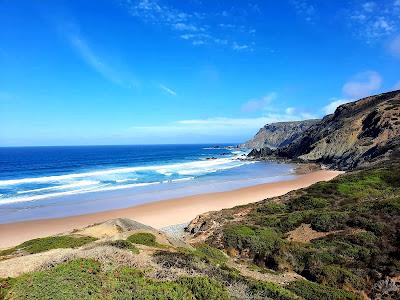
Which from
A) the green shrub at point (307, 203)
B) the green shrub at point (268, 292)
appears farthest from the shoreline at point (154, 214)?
the green shrub at point (268, 292)

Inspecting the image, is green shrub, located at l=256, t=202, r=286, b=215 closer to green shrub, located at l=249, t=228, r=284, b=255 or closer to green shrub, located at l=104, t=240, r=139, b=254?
green shrub, located at l=249, t=228, r=284, b=255

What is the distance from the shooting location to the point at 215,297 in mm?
9289

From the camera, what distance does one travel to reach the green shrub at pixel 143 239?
14.9 m

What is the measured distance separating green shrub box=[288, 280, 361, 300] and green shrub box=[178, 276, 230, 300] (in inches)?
114

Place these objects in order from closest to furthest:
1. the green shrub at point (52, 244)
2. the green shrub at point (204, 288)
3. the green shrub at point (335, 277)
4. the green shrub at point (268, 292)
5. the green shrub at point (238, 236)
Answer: the green shrub at point (204, 288)
the green shrub at point (268, 292)
the green shrub at point (335, 277)
the green shrub at point (52, 244)
the green shrub at point (238, 236)

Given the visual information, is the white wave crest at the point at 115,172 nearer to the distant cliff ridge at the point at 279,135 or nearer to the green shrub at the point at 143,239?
the green shrub at the point at 143,239

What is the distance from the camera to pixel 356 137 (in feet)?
241

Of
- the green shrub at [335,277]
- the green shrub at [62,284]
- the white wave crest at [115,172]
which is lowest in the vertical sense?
the white wave crest at [115,172]

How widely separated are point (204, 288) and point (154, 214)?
23.2 meters

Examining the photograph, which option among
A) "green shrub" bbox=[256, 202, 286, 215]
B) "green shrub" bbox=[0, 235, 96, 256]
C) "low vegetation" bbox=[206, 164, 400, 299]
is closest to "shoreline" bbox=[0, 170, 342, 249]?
"green shrub" bbox=[256, 202, 286, 215]

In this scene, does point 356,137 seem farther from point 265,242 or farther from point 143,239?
point 143,239

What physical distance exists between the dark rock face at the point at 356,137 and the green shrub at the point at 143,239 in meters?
44.9

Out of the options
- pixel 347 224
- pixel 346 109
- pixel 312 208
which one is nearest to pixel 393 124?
pixel 346 109

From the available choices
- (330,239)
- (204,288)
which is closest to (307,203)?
(330,239)
